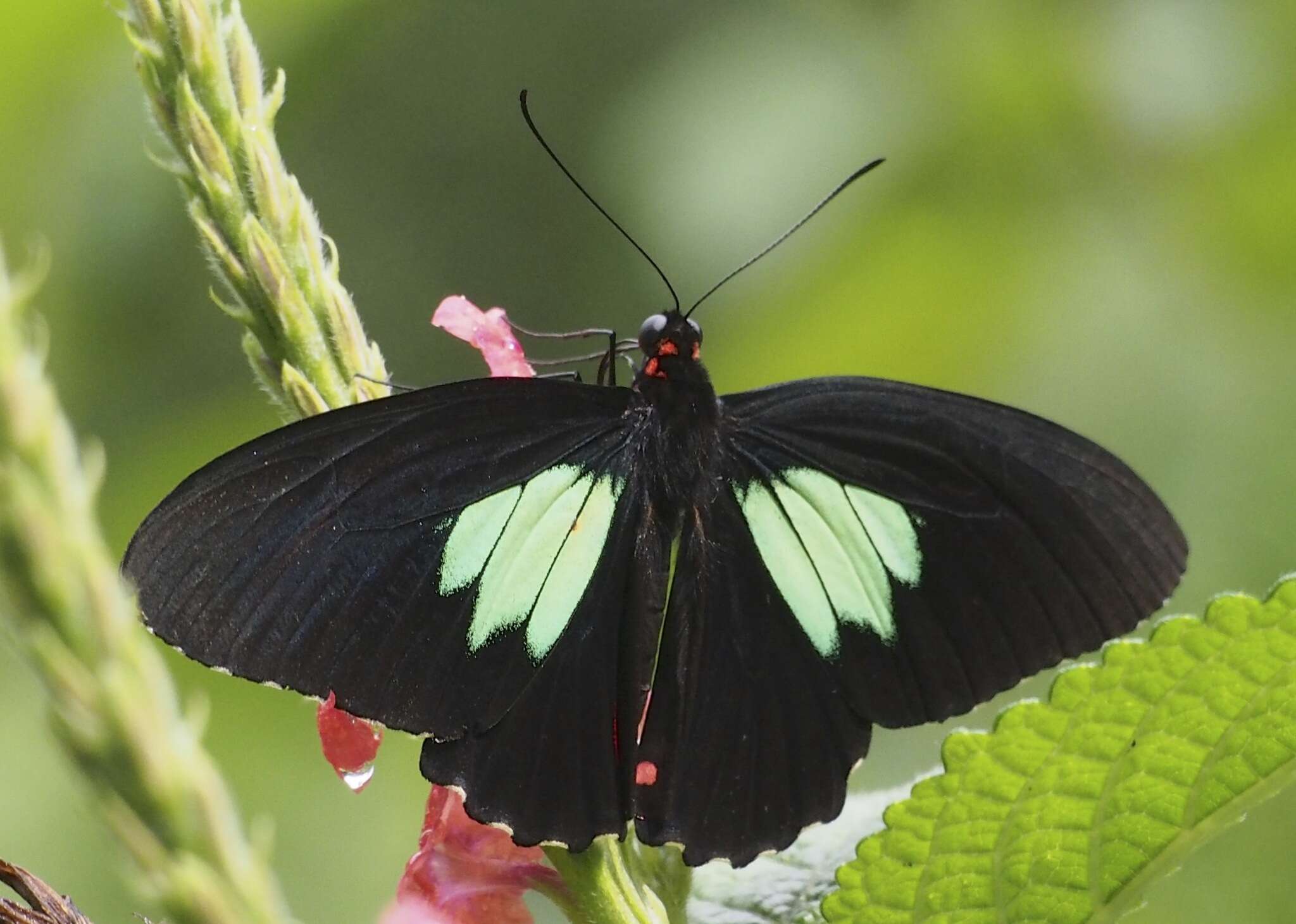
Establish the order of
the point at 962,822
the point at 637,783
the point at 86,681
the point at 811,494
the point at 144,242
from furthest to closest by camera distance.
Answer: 1. the point at 144,242
2. the point at 811,494
3. the point at 637,783
4. the point at 962,822
5. the point at 86,681

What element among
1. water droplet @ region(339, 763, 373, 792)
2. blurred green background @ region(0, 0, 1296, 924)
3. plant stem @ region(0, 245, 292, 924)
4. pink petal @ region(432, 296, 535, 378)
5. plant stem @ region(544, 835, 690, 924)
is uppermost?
blurred green background @ region(0, 0, 1296, 924)

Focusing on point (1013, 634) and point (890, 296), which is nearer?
point (1013, 634)

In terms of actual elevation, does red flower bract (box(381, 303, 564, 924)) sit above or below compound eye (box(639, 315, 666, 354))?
below

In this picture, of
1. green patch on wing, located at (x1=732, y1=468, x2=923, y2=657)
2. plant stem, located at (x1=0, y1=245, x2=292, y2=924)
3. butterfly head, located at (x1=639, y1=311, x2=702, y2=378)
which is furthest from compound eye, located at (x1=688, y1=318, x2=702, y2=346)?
plant stem, located at (x1=0, y1=245, x2=292, y2=924)

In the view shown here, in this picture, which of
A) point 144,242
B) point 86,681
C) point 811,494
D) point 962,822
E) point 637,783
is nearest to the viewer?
point 86,681

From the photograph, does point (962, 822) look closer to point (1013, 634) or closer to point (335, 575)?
point (1013, 634)

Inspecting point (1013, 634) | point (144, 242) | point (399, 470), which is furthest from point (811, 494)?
point (144, 242)

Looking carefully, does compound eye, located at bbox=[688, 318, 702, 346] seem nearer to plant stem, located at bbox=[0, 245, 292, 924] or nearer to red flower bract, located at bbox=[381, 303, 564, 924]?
red flower bract, located at bbox=[381, 303, 564, 924]
